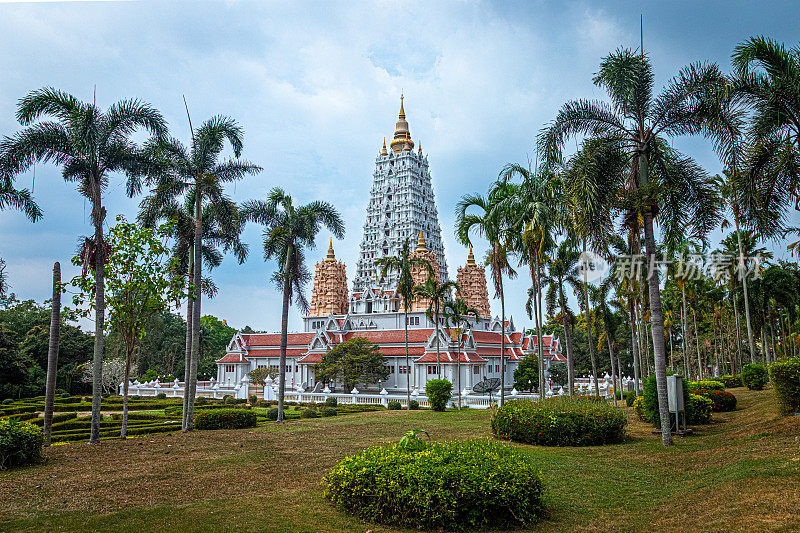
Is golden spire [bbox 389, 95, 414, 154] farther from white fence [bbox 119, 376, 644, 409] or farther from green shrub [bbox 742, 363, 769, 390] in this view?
green shrub [bbox 742, 363, 769, 390]

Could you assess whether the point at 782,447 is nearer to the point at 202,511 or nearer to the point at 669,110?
the point at 669,110

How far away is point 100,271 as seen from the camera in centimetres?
1938

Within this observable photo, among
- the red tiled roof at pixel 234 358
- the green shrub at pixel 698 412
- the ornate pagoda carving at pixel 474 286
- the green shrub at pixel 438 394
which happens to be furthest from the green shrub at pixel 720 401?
the red tiled roof at pixel 234 358

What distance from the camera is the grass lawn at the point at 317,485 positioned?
8414mm

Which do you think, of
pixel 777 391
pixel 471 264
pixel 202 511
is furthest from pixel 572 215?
pixel 471 264

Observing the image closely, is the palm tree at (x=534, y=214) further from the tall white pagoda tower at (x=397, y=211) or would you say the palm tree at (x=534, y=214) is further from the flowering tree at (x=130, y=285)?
the tall white pagoda tower at (x=397, y=211)

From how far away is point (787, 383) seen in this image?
15719 millimetres

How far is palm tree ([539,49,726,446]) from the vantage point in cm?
1661

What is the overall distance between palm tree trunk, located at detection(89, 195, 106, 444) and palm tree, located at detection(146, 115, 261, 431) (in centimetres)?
319

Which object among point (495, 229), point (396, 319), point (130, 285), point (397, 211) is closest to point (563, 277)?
point (495, 229)

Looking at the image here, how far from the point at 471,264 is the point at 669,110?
5469 centimetres

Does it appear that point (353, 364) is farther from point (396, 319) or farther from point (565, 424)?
point (565, 424)

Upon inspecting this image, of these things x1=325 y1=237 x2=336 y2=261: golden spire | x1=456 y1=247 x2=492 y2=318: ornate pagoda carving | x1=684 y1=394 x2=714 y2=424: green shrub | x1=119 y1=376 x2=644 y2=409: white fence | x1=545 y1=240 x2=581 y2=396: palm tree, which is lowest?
x1=119 y1=376 x2=644 y2=409: white fence

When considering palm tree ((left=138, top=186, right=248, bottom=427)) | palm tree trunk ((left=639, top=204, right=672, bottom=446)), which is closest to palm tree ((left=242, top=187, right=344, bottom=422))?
palm tree ((left=138, top=186, right=248, bottom=427))
